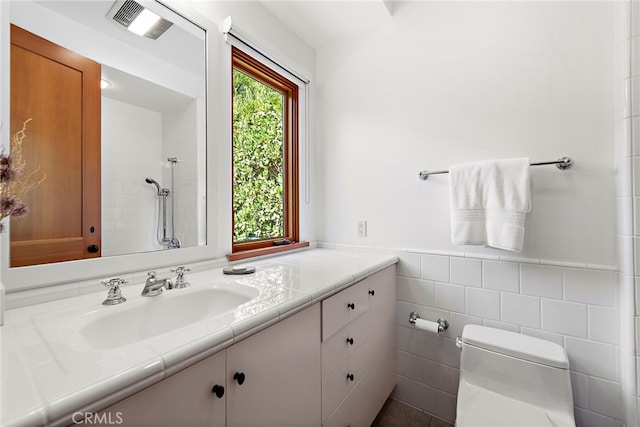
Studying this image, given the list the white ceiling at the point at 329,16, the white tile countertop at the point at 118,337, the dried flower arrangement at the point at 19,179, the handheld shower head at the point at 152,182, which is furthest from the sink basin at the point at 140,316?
the white ceiling at the point at 329,16

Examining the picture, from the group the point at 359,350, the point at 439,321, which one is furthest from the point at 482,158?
the point at 359,350

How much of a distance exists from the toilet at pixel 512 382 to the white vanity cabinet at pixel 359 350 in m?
0.39

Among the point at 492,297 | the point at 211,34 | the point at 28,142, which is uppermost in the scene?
the point at 211,34

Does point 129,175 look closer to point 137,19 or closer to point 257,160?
point 137,19

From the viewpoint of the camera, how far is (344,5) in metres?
1.60

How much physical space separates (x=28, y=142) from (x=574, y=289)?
208 cm

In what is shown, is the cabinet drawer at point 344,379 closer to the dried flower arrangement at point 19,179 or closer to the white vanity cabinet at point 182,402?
the white vanity cabinet at point 182,402

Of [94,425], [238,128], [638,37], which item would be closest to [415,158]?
[638,37]

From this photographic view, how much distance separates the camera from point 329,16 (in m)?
1.69

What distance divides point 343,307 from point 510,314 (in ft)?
2.78

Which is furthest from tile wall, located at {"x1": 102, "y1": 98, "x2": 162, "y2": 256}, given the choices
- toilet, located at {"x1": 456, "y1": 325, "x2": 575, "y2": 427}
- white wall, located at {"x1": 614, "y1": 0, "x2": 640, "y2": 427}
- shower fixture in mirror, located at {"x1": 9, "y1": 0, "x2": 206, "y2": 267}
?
white wall, located at {"x1": 614, "y1": 0, "x2": 640, "y2": 427}

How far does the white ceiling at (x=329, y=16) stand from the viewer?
1.59 metres

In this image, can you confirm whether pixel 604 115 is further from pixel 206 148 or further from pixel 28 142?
pixel 28 142

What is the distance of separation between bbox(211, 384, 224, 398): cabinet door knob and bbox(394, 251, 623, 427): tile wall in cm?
121
